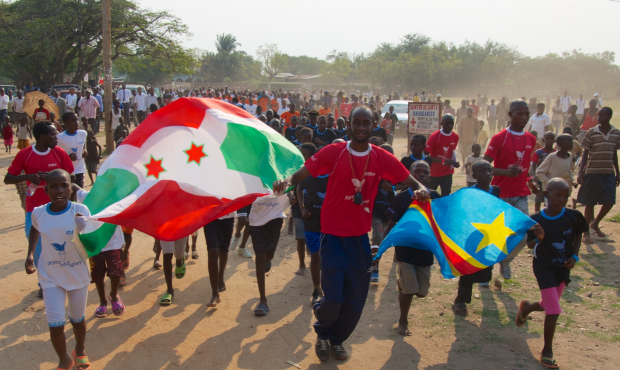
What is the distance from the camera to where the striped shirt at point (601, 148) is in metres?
7.70

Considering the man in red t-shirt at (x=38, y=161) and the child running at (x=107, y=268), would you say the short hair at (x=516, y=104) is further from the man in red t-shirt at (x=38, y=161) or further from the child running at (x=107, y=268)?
the man in red t-shirt at (x=38, y=161)

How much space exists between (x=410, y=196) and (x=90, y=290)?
4.24 m

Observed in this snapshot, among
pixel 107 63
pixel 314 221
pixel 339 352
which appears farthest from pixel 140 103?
pixel 339 352

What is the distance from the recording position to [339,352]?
15.0 ft

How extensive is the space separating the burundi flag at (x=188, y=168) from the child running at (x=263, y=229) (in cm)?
55

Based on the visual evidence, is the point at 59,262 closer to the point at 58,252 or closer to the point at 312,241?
the point at 58,252

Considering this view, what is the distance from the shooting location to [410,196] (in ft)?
16.6

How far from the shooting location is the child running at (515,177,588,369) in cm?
444

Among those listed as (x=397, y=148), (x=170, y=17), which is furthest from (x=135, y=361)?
(x=170, y=17)

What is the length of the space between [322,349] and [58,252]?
8.05ft

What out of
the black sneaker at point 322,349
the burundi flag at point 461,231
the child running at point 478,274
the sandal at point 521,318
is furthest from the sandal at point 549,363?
the black sneaker at point 322,349

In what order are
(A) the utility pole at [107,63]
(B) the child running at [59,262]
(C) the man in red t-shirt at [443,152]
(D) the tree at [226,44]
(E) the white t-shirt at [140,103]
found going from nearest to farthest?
(B) the child running at [59,262] → (C) the man in red t-shirt at [443,152] → (A) the utility pole at [107,63] → (E) the white t-shirt at [140,103] → (D) the tree at [226,44]

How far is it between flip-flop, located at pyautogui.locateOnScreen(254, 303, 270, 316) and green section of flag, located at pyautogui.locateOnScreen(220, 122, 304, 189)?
148 cm

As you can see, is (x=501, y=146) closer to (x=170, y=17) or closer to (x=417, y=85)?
(x=170, y=17)
